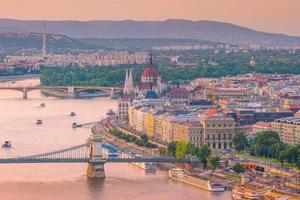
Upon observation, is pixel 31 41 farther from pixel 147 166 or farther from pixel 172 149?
pixel 147 166

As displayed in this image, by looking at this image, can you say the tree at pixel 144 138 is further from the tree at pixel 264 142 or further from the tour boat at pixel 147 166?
the tour boat at pixel 147 166

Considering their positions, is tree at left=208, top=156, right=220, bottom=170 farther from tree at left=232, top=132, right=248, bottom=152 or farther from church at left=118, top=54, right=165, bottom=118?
church at left=118, top=54, right=165, bottom=118

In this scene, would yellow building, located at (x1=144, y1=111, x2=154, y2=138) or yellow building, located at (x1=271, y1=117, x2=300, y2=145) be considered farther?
yellow building, located at (x1=144, y1=111, x2=154, y2=138)

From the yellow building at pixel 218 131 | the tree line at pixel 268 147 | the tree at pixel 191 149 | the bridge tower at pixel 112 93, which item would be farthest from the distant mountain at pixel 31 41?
the tree at pixel 191 149

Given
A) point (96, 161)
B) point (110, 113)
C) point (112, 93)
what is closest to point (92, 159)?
point (96, 161)

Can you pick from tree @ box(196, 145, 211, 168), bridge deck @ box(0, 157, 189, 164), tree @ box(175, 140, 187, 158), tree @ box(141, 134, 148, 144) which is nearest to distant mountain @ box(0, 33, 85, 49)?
tree @ box(141, 134, 148, 144)

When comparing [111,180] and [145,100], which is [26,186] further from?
[145,100]
